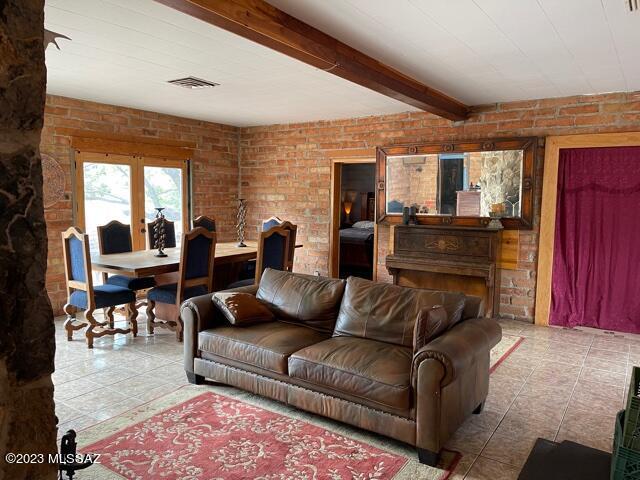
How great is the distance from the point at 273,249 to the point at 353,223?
5.56 m

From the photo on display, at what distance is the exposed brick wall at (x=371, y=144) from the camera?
16.2 feet

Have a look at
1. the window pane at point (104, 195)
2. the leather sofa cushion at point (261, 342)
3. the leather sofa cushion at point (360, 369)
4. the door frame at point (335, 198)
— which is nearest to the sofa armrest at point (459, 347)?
the leather sofa cushion at point (360, 369)

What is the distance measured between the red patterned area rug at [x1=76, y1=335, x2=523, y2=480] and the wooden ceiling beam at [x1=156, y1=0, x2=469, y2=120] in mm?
2322

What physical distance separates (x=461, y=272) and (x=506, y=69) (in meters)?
2.20

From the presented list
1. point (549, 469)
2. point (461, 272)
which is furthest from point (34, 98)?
point (461, 272)

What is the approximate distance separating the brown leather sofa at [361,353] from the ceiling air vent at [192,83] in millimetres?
2153

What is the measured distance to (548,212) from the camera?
16.9 feet

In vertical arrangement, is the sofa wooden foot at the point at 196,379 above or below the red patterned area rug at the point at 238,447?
above

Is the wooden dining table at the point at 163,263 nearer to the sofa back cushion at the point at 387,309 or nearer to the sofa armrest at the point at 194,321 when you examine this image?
the sofa armrest at the point at 194,321

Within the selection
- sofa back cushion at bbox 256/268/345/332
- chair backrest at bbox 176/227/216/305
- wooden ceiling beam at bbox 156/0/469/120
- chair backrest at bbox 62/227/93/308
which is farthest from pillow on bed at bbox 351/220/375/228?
chair backrest at bbox 62/227/93/308

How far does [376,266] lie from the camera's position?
644cm

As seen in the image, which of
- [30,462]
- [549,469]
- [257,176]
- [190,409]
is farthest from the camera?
[257,176]

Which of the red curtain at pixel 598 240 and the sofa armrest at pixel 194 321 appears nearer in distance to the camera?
the sofa armrest at pixel 194 321

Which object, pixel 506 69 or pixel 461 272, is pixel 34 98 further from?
pixel 461 272
